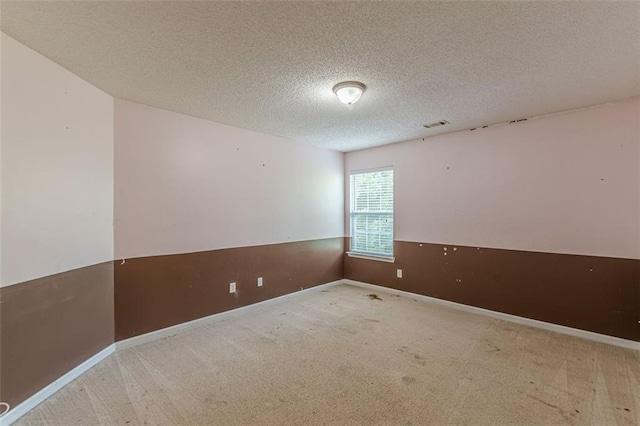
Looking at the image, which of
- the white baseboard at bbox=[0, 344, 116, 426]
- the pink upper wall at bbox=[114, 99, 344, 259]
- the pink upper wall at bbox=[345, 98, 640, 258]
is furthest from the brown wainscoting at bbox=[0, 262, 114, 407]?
the pink upper wall at bbox=[345, 98, 640, 258]

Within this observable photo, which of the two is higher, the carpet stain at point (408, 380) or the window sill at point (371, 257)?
the window sill at point (371, 257)

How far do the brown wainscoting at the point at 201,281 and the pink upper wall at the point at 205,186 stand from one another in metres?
0.14

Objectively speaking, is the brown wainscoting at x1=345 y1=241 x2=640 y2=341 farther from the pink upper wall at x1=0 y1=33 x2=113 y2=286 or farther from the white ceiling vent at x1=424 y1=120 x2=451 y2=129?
the pink upper wall at x1=0 y1=33 x2=113 y2=286

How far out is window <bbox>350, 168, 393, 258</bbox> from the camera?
470 centimetres

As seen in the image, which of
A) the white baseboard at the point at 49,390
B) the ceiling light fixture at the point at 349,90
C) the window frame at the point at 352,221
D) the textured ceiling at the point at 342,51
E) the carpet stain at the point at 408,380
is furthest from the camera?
the window frame at the point at 352,221

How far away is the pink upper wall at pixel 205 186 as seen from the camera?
2.82 metres

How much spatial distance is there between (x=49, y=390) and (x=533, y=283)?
183 inches

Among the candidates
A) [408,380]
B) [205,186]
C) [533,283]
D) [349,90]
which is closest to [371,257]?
[533,283]

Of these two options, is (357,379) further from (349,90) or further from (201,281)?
(349,90)

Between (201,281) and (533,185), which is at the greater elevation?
(533,185)

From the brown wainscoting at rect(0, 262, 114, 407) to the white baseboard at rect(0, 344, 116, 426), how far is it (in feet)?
0.10

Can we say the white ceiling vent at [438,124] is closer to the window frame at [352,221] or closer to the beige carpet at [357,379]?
the window frame at [352,221]

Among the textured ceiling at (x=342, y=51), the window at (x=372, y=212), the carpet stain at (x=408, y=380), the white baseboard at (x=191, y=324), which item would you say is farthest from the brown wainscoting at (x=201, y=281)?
the carpet stain at (x=408, y=380)

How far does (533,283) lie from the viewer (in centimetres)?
331
